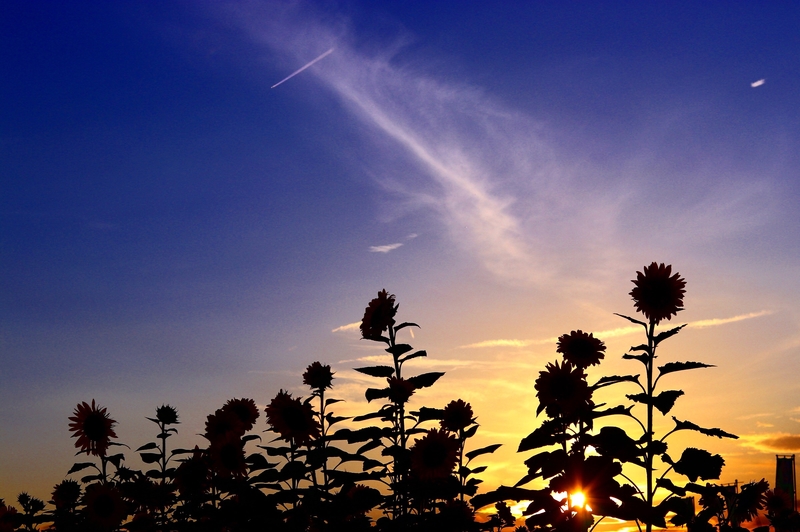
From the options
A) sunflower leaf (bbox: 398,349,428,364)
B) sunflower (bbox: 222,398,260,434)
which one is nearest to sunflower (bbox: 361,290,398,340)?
sunflower leaf (bbox: 398,349,428,364)

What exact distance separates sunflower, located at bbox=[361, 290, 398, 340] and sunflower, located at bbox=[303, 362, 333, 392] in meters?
1.19

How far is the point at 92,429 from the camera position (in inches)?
449

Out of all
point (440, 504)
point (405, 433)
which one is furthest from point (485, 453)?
point (405, 433)

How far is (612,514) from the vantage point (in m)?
4.96

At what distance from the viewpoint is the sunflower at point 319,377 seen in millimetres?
9930

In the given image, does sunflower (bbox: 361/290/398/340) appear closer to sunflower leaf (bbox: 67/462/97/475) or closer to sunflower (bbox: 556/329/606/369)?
sunflower (bbox: 556/329/606/369)

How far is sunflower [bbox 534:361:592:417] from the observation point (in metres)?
6.81

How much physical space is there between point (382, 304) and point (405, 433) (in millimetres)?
1683

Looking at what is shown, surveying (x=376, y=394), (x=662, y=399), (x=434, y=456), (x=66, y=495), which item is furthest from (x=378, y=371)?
(x=66, y=495)

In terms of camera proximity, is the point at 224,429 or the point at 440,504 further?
the point at 224,429

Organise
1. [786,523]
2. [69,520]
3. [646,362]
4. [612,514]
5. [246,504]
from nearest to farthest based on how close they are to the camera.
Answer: [612,514], [646,362], [246,504], [69,520], [786,523]

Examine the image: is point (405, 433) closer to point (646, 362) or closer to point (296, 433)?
point (296, 433)

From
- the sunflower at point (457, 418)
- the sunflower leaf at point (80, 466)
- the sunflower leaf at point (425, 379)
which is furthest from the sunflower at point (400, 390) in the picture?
the sunflower leaf at point (80, 466)

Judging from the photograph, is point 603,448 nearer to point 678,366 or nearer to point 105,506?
point 678,366
